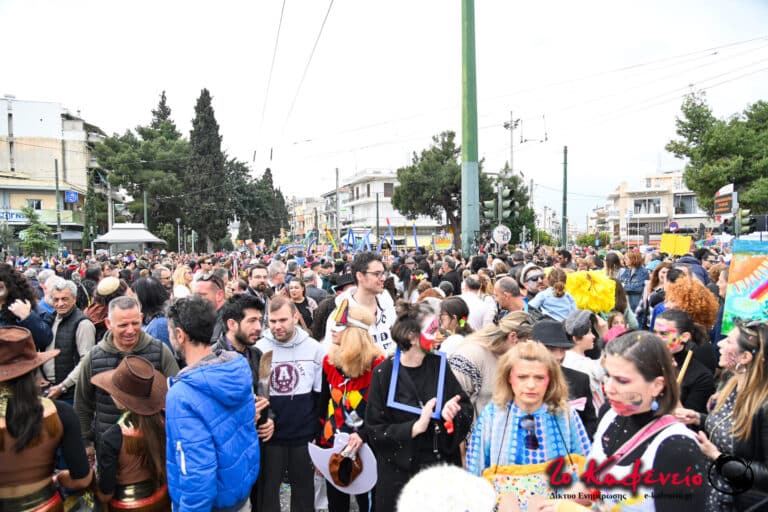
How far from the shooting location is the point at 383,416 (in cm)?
326

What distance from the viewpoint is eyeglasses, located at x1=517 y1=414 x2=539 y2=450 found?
2.66 meters

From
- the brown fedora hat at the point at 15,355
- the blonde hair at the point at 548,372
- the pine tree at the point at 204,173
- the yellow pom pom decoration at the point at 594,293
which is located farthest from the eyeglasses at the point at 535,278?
the pine tree at the point at 204,173

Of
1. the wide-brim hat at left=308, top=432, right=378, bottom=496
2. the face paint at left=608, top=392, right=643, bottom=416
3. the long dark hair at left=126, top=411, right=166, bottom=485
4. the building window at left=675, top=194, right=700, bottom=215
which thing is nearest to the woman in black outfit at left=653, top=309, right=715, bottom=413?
the face paint at left=608, top=392, right=643, bottom=416

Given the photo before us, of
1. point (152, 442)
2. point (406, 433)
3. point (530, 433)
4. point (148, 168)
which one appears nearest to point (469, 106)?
point (406, 433)

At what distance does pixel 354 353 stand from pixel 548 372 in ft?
4.86

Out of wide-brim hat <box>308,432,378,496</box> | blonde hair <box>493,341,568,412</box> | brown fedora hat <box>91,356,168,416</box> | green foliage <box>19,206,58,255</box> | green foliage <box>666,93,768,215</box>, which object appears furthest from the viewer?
green foliage <box>19,206,58,255</box>

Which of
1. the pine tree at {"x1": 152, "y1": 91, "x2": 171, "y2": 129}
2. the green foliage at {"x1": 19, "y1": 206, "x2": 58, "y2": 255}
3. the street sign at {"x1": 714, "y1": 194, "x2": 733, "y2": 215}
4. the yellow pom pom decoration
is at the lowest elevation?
the yellow pom pom decoration

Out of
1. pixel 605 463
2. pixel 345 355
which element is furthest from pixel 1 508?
pixel 605 463

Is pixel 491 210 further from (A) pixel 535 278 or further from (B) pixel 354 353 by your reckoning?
(B) pixel 354 353

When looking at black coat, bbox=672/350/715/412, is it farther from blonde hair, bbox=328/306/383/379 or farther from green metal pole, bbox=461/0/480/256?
green metal pole, bbox=461/0/480/256

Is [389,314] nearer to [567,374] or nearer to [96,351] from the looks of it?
[567,374]

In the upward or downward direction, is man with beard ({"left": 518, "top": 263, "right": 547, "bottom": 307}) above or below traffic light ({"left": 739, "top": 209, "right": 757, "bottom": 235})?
below

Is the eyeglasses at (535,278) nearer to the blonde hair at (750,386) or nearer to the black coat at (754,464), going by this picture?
the blonde hair at (750,386)

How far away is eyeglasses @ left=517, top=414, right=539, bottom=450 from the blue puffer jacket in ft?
5.08
